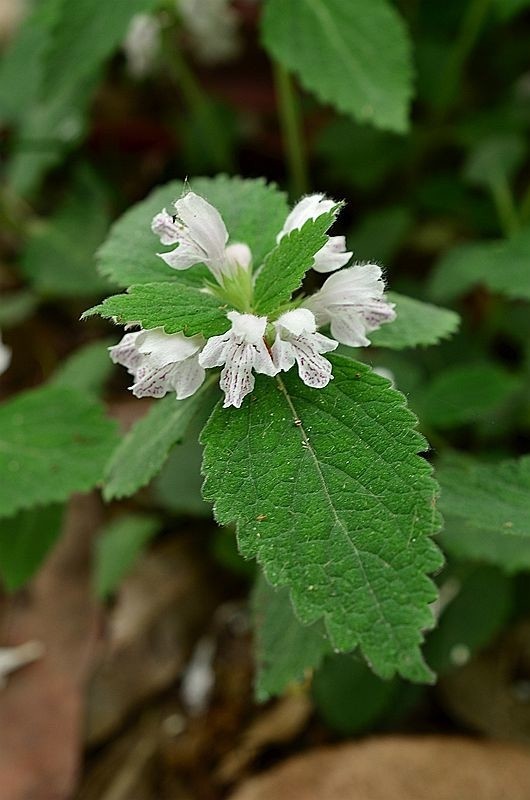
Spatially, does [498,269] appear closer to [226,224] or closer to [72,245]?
[226,224]

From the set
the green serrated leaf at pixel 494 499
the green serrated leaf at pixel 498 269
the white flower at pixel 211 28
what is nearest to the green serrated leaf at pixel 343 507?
the green serrated leaf at pixel 494 499

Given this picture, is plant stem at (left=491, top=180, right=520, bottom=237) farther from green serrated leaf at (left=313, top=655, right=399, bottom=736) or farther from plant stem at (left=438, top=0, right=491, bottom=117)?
green serrated leaf at (left=313, top=655, right=399, bottom=736)

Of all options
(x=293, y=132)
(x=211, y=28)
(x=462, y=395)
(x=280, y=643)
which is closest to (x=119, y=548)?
(x=280, y=643)

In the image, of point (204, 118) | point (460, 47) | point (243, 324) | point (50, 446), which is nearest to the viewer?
point (243, 324)

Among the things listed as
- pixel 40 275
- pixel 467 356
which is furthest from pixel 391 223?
pixel 40 275

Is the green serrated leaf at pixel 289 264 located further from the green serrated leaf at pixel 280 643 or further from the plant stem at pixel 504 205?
the plant stem at pixel 504 205

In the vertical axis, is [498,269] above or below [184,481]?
above

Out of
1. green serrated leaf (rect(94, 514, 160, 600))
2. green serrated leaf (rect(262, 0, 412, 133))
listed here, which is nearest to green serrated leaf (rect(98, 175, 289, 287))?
green serrated leaf (rect(262, 0, 412, 133))
